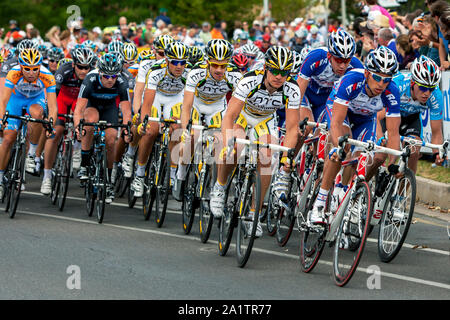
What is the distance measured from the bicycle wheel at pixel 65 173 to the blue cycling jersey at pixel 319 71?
3449 millimetres

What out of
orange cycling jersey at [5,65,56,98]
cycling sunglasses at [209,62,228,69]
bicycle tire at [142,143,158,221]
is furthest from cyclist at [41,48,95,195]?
cycling sunglasses at [209,62,228,69]

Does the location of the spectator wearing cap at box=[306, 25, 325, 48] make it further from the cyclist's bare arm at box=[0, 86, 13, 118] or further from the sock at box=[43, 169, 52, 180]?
the cyclist's bare arm at box=[0, 86, 13, 118]

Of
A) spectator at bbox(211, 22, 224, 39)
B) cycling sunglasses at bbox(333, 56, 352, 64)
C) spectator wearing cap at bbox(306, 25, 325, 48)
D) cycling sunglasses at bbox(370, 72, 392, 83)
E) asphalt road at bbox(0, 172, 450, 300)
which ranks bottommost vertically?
asphalt road at bbox(0, 172, 450, 300)

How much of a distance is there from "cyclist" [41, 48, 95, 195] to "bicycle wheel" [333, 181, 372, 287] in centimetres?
598

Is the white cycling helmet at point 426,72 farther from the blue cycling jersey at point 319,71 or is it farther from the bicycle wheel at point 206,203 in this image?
the bicycle wheel at point 206,203

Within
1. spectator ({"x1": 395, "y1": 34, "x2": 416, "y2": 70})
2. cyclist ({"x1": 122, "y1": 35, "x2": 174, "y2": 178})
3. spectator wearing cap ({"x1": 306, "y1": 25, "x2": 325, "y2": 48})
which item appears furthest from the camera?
spectator wearing cap ({"x1": 306, "y1": 25, "x2": 325, "y2": 48})

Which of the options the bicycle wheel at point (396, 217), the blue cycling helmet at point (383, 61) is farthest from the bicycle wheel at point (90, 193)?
the blue cycling helmet at point (383, 61)

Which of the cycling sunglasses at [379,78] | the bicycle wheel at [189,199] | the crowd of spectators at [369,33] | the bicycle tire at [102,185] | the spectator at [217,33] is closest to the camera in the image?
the cycling sunglasses at [379,78]

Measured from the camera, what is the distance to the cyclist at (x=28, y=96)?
40.9 ft

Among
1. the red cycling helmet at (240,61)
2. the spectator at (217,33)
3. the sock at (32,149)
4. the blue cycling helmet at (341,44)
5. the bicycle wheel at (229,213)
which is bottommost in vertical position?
the bicycle wheel at (229,213)

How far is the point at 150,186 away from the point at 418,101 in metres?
3.50

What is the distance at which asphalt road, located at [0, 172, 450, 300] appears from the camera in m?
7.77
